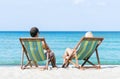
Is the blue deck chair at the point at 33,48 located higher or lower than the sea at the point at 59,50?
higher

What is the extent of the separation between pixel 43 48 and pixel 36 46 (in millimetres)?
203
